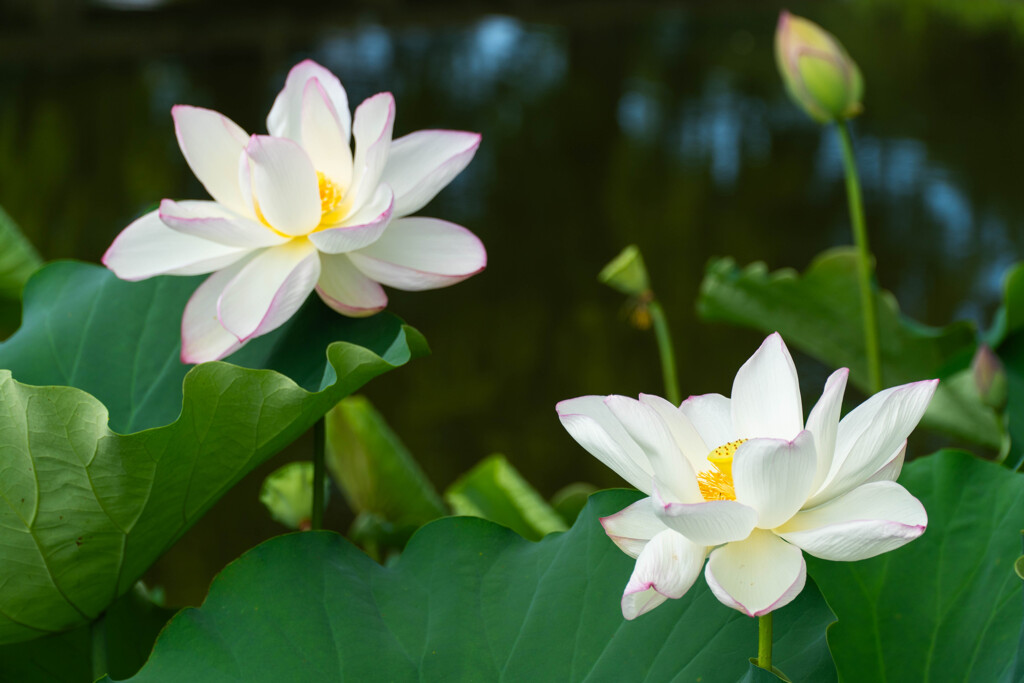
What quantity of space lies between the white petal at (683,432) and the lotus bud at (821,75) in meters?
0.56

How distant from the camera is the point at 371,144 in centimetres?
55

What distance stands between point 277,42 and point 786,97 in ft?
16.5

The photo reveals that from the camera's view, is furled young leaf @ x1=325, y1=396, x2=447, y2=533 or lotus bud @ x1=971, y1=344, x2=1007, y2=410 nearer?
lotus bud @ x1=971, y1=344, x2=1007, y2=410

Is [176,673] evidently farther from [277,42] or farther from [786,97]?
Result: [277,42]

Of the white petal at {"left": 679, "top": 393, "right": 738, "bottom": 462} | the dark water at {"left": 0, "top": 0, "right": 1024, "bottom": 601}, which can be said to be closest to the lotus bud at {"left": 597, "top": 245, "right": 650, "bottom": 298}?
the white petal at {"left": 679, "top": 393, "right": 738, "bottom": 462}

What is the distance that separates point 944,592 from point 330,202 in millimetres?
403

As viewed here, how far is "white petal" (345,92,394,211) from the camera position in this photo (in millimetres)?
529

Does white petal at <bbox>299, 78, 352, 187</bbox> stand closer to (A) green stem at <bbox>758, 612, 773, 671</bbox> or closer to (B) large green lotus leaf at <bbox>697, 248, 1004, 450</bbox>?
(A) green stem at <bbox>758, 612, 773, 671</bbox>

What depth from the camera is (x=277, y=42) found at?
9.44 meters

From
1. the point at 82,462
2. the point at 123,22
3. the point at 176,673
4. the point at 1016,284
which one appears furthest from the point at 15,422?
the point at 123,22

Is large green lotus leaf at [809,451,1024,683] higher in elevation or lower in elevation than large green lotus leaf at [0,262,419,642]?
lower

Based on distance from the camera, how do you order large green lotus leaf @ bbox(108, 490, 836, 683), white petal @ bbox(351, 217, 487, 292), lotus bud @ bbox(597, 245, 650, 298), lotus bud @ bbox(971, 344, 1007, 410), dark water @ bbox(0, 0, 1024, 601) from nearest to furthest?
1. large green lotus leaf @ bbox(108, 490, 836, 683)
2. white petal @ bbox(351, 217, 487, 292)
3. lotus bud @ bbox(971, 344, 1007, 410)
4. lotus bud @ bbox(597, 245, 650, 298)
5. dark water @ bbox(0, 0, 1024, 601)

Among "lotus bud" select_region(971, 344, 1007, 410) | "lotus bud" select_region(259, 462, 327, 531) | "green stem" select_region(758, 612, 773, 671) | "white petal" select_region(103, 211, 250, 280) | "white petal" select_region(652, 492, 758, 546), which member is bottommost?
"lotus bud" select_region(259, 462, 327, 531)

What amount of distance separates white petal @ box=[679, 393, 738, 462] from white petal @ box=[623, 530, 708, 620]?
0.08m
